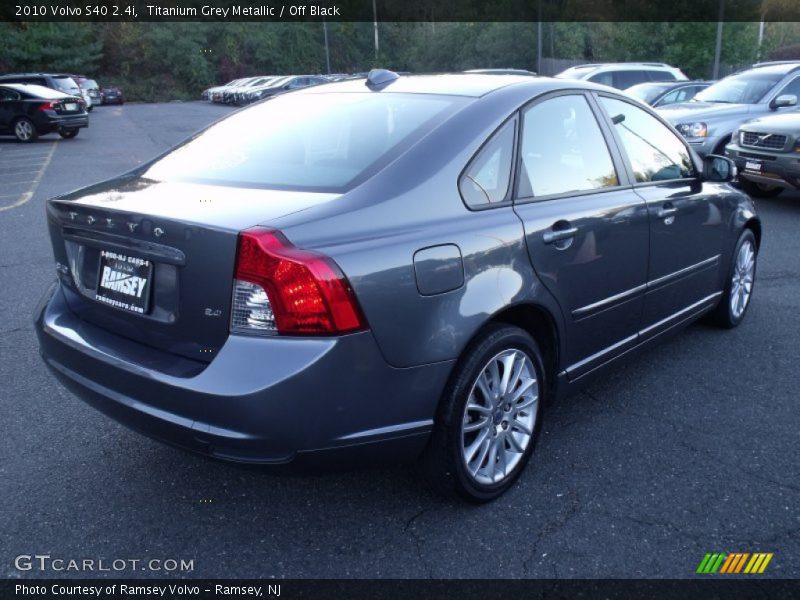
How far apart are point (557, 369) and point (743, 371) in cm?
166

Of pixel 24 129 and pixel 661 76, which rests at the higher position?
pixel 661 76

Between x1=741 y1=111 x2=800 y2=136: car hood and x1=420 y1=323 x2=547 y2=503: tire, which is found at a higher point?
x1=741 y1=111 x2=800 y2=136: car hood

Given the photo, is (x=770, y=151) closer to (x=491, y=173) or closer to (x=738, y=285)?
(x=738, y=285)

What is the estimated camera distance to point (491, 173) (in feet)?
9.87

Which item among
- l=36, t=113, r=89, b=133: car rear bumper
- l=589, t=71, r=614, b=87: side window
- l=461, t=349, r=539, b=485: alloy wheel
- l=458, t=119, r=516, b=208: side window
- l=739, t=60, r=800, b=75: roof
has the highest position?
l=458, t=119, r=516, b=208: side window

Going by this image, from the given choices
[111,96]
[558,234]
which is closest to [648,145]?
[558,234]

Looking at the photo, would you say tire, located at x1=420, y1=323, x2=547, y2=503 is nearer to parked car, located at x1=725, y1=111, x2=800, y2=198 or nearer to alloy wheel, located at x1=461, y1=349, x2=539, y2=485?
alloy wheel, located at x1=461, y1=349, x2=539, y2=485

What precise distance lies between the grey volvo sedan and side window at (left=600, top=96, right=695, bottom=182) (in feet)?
0.12

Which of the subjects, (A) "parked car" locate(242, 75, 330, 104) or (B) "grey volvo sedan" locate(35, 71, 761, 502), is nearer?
(B) "grey volvo sedan" locate(35, 71, 761, 502)

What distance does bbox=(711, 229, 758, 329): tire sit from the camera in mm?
4809

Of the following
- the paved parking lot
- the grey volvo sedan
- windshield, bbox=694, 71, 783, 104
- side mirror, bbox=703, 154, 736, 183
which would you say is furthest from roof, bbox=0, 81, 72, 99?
side mirror, bbox=703, 154, 736, 183

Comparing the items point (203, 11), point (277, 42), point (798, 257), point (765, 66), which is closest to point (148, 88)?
point (203, 11)

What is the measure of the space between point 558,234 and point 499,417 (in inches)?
31.6
